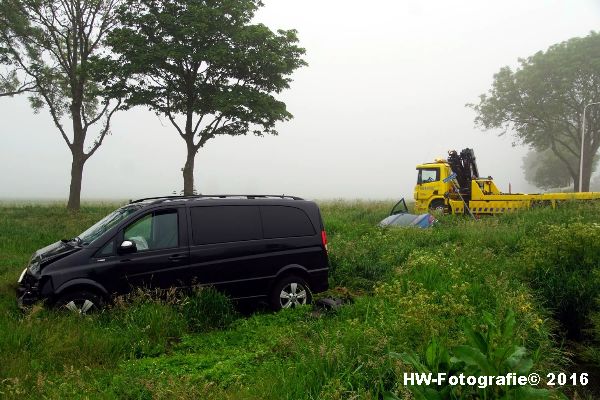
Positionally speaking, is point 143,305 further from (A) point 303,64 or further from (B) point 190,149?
(A) point 303,64

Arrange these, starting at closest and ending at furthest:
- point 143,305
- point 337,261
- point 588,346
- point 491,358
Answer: point 491,358 < point 588,346 < point 143,305 < point 337,261

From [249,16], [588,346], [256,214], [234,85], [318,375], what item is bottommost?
[588,346]

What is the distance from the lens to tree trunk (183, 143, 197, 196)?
2094 centimetres

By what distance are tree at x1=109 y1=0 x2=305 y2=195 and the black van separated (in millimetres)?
13140

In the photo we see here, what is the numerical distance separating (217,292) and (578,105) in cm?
3616

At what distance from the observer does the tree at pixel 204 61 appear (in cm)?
1938

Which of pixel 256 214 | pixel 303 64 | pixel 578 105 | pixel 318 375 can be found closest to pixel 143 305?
pixel 256 214

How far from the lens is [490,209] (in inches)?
707

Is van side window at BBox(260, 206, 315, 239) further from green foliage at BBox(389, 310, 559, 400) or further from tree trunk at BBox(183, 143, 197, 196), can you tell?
tree trunk at BBox(183, 143, 197, 196)

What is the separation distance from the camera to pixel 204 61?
67.7 ft

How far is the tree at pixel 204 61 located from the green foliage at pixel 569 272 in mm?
15337

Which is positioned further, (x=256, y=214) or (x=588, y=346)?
(x=256, y=214)

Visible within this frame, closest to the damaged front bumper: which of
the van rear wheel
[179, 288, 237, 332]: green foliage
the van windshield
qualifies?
the van windshield

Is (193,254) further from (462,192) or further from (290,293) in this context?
(462,192)
